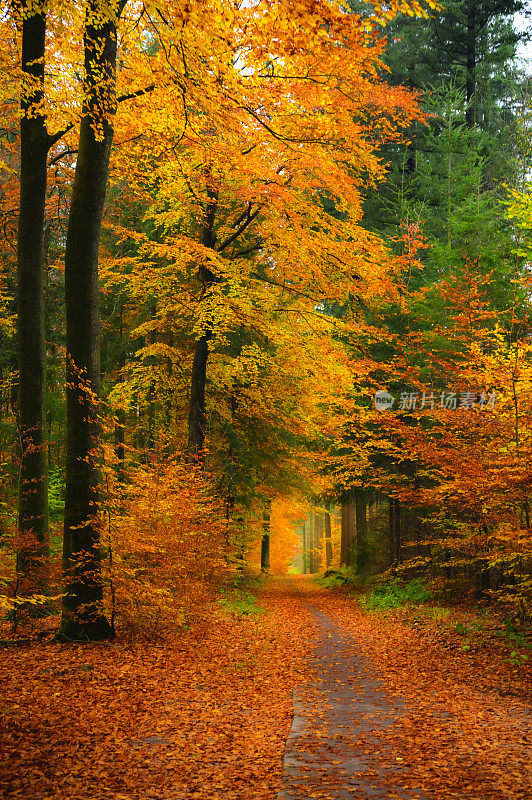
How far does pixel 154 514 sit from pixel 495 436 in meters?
5.70

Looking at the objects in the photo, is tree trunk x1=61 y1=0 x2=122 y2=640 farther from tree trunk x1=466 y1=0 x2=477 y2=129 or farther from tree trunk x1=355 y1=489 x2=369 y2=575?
tree trunk x1=466 y1=0 x2=477 y2=129

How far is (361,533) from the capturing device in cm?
1833

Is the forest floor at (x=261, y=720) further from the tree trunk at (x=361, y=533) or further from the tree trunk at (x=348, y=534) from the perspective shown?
Answer: the tree trunk at (x=348, y=534)

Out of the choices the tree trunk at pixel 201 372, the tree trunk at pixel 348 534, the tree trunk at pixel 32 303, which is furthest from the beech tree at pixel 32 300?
the tree trunk at pixel 348 534

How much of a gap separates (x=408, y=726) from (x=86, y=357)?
586cm

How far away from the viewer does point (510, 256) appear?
49.2ft

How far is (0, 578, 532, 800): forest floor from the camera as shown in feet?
13.4

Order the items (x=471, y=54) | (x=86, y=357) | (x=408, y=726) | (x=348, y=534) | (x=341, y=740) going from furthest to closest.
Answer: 1. (x=348, y=534)
2. (x=471, y=54)
3. (x=86, y=357)
4. (x=408, y=726)
5. (x=341, y=740)

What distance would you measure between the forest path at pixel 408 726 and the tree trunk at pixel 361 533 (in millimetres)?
7803

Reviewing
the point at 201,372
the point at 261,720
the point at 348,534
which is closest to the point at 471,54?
the point at 201,372

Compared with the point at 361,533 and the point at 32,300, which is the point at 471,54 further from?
the point at 32,300

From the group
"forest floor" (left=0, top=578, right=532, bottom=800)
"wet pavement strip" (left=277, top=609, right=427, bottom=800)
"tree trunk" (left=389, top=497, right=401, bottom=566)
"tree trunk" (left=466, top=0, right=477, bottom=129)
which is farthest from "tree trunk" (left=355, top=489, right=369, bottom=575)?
"tree trunk" (left=466, top=0, right=477, bottom=129)

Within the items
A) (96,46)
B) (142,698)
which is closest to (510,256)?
(96,46)

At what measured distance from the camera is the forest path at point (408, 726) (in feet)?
13.3
